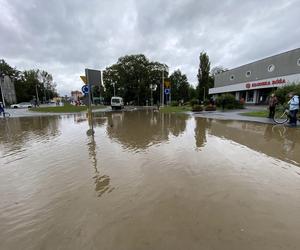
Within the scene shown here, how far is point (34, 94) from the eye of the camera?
7019 centimetres

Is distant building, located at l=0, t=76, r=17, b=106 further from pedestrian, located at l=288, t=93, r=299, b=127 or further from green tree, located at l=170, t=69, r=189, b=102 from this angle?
pedestrian, located at l=288, t=93, r=299, b=127

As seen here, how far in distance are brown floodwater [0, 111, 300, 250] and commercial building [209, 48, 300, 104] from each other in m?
22.3

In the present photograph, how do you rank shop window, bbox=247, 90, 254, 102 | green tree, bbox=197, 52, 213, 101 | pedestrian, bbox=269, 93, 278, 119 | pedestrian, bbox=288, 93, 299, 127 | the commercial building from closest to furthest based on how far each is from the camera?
pedestrian, bbox=288, 93, 299, 127
pedestrian, bbox=269, 93, 278, 119
the commercial building
shop window, bbox=247, 90, 254, 102
green tree, bbox=197, 52, 213, 101

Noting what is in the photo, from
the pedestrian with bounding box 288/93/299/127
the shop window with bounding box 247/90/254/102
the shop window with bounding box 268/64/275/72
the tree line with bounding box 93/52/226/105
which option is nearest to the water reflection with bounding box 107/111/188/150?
the pedestrian with bounding box 288/93/299/127

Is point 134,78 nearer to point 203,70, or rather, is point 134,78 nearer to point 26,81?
point 203,70

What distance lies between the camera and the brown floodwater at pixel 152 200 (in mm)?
2213

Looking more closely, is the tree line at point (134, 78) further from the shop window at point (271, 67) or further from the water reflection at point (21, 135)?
the water reflection at point (21, 135)

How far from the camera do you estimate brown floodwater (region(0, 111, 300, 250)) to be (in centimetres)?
221

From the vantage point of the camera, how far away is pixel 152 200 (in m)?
3.04

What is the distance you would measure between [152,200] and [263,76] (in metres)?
34.6

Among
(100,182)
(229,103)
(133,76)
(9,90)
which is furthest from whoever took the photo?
(9,90)

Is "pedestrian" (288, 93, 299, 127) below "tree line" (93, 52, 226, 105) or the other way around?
below

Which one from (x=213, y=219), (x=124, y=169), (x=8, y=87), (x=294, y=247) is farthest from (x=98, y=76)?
(x=8, y=87)

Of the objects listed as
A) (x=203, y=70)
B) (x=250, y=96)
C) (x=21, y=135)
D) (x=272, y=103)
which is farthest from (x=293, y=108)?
(x=203, y=70)
